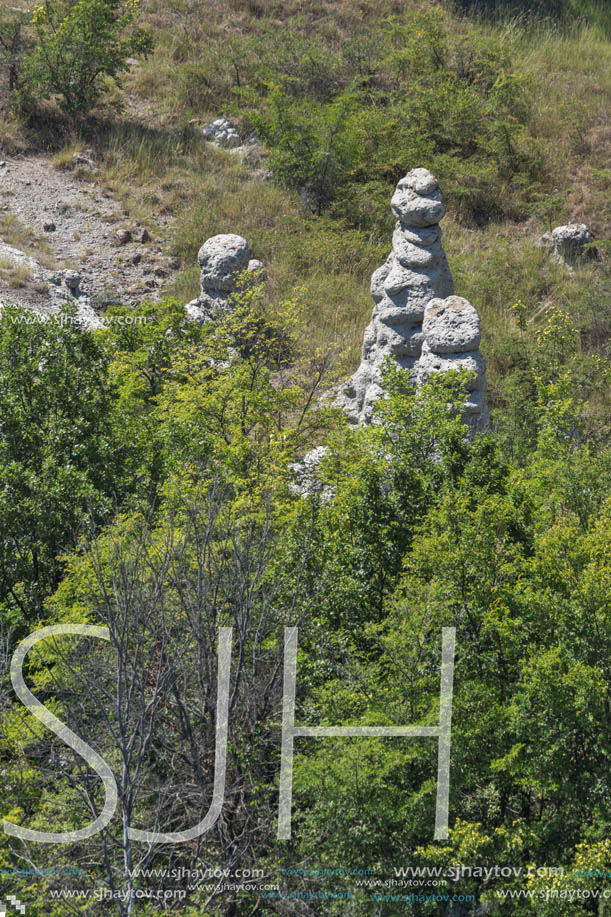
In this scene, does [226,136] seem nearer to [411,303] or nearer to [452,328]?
[411,303]

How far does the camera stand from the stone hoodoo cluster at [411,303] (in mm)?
21266

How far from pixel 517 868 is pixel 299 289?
13814mm

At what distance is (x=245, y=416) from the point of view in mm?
21062

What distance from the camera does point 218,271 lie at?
26609 millimetres

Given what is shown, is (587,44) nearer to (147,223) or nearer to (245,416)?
(147,223)

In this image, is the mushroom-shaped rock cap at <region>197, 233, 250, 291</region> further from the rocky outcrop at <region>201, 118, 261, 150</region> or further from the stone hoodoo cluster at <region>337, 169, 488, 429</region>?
the rocky outcrop at <region>201, 118, 261, 150</region>


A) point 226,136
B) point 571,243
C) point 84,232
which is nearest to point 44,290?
point 84,232

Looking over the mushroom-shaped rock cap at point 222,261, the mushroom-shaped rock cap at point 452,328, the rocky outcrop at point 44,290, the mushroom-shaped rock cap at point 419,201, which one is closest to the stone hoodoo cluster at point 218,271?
the mushroom-shaped rock cap at point 222,261

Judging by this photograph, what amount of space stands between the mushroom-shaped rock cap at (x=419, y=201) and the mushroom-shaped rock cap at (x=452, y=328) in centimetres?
233

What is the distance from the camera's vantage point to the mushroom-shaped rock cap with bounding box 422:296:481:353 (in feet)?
68.0

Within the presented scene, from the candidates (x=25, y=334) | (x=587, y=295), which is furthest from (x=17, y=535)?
(x=587, y=295)

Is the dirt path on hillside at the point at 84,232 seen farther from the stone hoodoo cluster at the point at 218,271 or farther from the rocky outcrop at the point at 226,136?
the rocky outcrop at the point at 226,136

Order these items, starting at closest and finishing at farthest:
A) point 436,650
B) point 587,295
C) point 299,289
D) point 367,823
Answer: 1. point 367,823
2. point 436,650
3. point 299,289
4. point 587,295

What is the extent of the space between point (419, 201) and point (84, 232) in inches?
517
